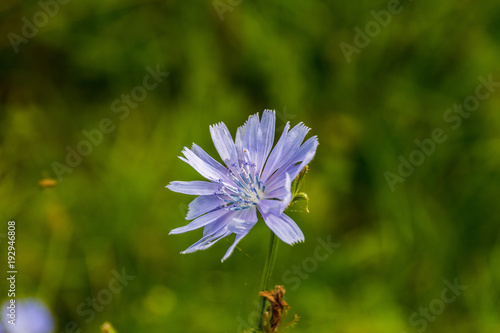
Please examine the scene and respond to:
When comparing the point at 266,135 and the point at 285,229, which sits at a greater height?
the point at 266,135

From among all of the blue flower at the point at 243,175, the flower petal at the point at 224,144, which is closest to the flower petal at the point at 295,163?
the blue flower at the point at 243,175

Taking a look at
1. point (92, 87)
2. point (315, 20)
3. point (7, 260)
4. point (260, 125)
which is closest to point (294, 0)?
point (315, 20)

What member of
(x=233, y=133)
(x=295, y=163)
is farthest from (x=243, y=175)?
(x=233, y=133)

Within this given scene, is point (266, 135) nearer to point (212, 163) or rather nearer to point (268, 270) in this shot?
point (212, 163)

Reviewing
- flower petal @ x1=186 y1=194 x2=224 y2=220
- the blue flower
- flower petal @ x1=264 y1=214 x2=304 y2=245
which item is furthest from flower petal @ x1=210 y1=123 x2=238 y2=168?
flower petal @ x1=264 y1=214 x2=304 y2=245

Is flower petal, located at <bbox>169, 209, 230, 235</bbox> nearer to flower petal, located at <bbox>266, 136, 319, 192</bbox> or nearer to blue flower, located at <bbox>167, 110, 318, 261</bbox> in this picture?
blue flower, located at <bbox>167, 110, 318, 261</bbox>
